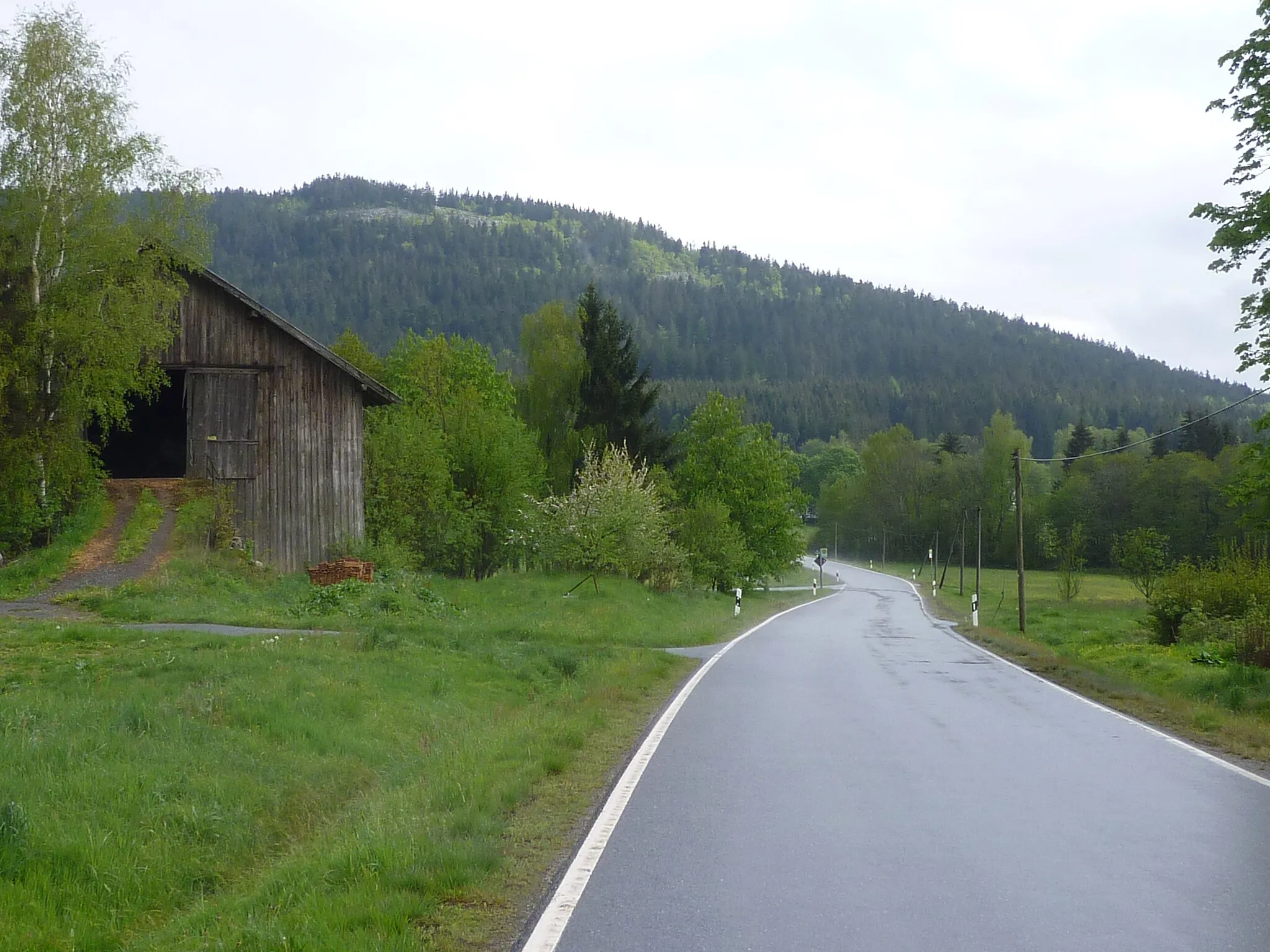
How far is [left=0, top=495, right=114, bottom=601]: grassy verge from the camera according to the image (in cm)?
2312

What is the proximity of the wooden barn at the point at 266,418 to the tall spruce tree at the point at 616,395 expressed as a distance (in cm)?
1857

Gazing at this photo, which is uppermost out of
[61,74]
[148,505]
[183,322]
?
[61,74]

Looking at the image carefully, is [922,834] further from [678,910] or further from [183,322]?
[183,322]

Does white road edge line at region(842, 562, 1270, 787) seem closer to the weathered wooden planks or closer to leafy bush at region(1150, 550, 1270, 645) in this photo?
leafy bush at region(1150, 550, 1270, 645)

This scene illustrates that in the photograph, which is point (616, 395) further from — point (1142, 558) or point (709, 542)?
point (1142, 558)

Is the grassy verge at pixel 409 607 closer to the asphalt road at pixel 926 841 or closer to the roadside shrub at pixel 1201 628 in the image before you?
the asphalt road at pixel 926 841

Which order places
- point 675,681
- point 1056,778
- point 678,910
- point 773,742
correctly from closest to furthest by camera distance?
point 678,910 → point 1056,778 → point 773,742 → point 675,681

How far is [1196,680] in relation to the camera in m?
18.7

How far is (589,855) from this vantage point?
22.5 feet

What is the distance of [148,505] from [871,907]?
25955 mm

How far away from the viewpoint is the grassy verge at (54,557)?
23125 millimetres

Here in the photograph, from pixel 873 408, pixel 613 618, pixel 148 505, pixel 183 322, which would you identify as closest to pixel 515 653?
pixel 613 618

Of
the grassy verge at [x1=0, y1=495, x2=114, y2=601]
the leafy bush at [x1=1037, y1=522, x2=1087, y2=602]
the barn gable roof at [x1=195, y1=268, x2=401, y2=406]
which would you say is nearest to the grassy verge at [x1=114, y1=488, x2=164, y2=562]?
the grassy verge at [x1=0, y1=495, x2=114, y2=601]

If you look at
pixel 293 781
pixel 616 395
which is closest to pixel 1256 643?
pixel 293 781
